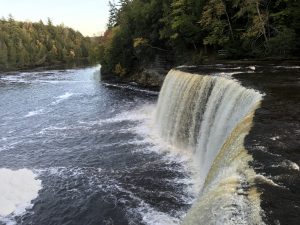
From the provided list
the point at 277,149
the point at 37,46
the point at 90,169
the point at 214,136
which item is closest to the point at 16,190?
the point at 90,169

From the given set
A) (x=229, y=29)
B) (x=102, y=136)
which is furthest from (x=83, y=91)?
(x=102, y=136)

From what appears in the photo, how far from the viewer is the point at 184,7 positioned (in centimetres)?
3969

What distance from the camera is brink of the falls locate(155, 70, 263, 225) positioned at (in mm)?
7543

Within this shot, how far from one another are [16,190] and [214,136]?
8841 millimetres

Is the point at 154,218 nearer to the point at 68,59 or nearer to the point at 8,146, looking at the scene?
the point at 8,146

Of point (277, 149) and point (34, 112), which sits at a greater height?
point (277, 149)

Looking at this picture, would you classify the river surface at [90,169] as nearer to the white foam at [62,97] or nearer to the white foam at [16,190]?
the white foam at [16,190]

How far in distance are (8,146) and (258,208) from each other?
1928cm

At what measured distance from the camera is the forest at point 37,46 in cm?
10556

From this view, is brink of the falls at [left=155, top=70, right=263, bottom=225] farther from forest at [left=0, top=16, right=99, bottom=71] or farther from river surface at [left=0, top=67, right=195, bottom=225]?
forest at [left=0, top=16, right=99, bottom=71]

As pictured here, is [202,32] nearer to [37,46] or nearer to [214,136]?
[214,136]

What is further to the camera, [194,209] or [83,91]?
[83,91]

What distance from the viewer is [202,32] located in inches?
1497

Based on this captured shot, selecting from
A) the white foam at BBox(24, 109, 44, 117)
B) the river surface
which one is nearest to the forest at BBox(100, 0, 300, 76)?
the river surface
